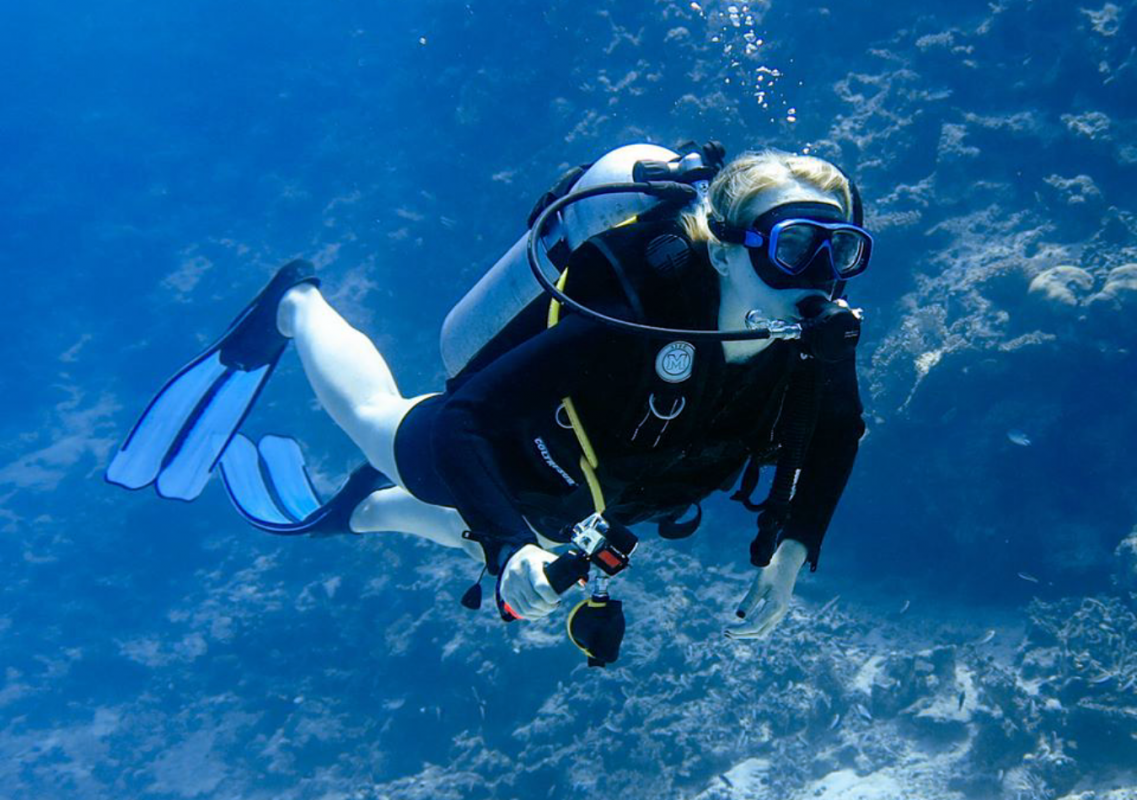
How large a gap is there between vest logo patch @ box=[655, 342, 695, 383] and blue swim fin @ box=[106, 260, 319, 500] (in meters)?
4.30

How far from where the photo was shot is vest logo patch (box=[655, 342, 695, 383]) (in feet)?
7.19

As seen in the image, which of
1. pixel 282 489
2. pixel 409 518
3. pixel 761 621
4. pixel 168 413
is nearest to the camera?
pixel 761 621

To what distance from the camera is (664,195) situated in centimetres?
262

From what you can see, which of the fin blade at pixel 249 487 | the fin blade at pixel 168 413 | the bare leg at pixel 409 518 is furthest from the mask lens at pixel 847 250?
the fin blade at pixel 168 413

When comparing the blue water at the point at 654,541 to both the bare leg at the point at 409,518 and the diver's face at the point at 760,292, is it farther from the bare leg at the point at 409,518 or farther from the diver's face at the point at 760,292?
the diver's face at the point at 760,292

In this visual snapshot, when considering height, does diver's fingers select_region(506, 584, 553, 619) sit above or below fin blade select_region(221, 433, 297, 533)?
below

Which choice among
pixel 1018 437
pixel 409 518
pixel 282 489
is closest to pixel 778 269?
pixel 409 518

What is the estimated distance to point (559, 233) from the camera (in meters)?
2.98

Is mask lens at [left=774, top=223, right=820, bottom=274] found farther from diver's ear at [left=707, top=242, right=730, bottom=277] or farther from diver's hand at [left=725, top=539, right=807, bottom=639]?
diver's hand at [left=725, top=539, right=807, bottom=639]

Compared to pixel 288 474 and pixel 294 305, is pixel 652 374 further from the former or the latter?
pixel 288 474

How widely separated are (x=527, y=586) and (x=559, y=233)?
161cm

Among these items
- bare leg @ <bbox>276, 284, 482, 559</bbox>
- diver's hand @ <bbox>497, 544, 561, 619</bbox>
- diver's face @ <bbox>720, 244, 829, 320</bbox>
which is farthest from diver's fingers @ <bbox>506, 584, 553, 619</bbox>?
bare leg @ <bbox>276, 284, 482, 559</bbox>

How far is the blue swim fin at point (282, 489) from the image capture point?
193 inches

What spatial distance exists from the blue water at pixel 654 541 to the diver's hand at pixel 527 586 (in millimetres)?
6892
